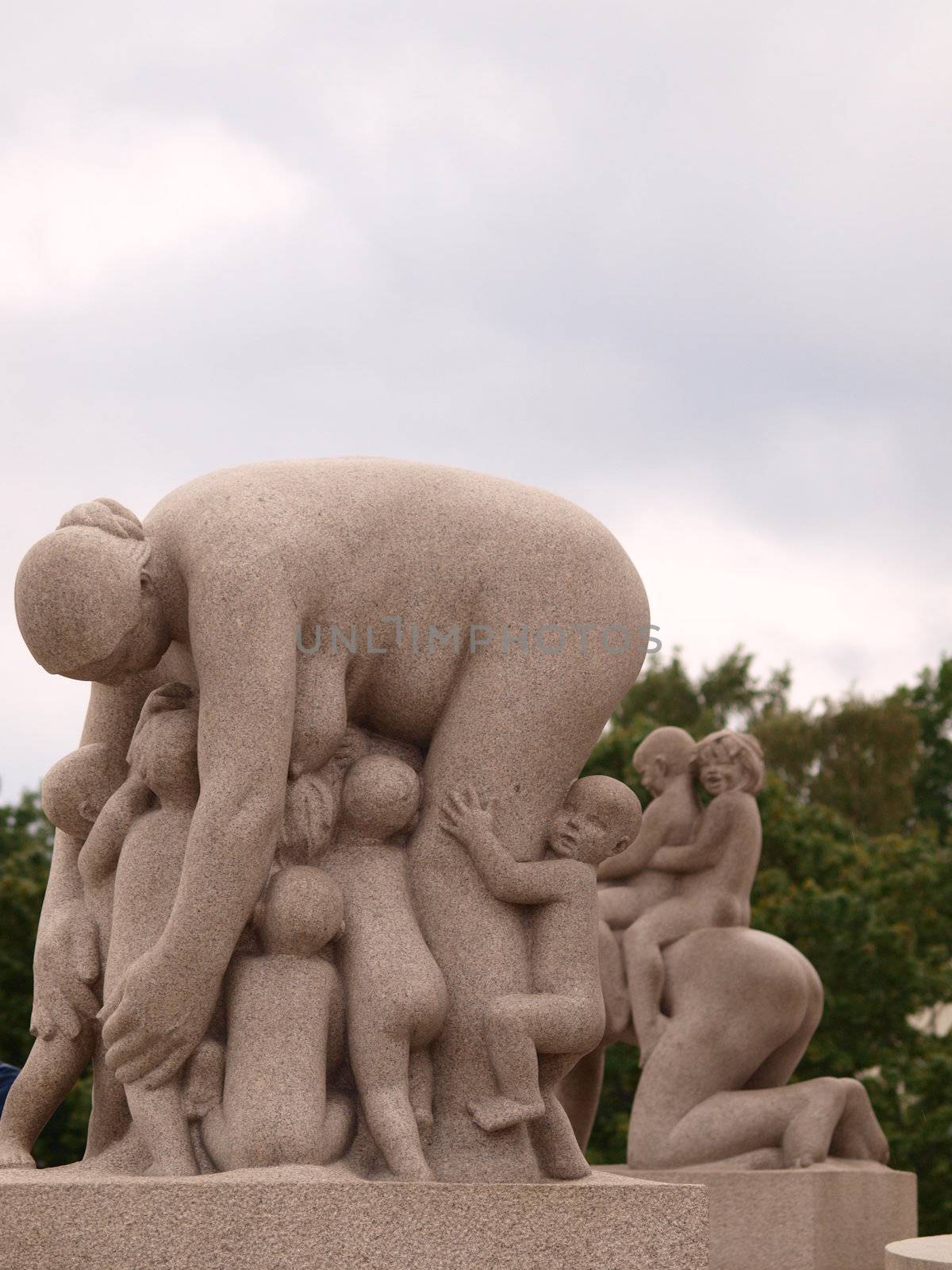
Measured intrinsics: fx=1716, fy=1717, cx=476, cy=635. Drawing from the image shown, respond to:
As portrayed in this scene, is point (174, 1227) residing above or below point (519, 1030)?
below

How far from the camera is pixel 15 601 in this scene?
5.19m

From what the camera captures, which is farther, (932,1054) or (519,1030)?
(932,1054)

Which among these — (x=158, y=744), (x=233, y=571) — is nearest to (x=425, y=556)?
(x=233, y=571)

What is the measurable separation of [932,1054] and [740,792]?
9590mm

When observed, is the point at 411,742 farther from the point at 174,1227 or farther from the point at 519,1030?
the point at 174,1227

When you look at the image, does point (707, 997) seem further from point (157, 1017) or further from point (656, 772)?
point (157, 1017)

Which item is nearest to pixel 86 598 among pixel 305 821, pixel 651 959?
pixel 305 821

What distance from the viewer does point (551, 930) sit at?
535 cm

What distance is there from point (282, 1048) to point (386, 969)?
0.38 m

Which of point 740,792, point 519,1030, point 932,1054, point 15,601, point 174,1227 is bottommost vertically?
point 932,1054

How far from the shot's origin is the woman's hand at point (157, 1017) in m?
4.97

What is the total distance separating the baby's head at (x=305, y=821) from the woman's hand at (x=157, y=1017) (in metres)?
0.49

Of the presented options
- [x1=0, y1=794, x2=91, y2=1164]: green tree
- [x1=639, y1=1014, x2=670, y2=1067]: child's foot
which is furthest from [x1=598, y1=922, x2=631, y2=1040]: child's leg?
[x1=0, y1=794, x2=91, y2=1164]: green tree

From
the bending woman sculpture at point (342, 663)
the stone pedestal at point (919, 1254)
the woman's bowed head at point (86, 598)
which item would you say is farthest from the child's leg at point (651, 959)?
the woman's bowed head at point (86, 598)
